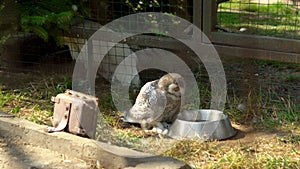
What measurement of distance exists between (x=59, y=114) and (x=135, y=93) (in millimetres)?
1076

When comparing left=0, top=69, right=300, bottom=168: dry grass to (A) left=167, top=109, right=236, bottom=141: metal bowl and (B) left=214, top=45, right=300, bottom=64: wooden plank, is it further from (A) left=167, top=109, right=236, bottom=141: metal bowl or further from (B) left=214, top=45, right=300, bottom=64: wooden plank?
(B) left=214, top=45, right=300, bottom=64: wooden plank

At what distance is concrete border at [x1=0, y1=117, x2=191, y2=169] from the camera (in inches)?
109

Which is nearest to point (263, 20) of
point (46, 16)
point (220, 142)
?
point (46, 16)

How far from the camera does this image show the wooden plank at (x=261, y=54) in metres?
3.95

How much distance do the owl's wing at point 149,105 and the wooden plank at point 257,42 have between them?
776 millimetres

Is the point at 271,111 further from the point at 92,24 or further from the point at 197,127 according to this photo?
the point at 92,24

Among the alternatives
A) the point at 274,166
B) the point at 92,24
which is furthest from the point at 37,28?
the point at 274,166

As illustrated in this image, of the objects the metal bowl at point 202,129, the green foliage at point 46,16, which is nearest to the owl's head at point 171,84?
the metal bowl at point 202,129

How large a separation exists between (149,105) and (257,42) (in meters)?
1.00

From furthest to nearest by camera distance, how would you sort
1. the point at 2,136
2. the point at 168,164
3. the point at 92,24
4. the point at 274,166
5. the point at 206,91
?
1. the point at 92,24
2. the point at 206,91
3. the point at 2,136
4. the point at 274,166
5. the point at 168,164

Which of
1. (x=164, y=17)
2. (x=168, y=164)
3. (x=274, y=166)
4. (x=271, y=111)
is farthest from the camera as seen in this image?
(x=164, y=17)

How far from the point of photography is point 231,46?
4137 millimetres

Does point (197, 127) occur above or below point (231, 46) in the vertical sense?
below

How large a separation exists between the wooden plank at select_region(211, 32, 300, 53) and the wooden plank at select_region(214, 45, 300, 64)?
3cm
